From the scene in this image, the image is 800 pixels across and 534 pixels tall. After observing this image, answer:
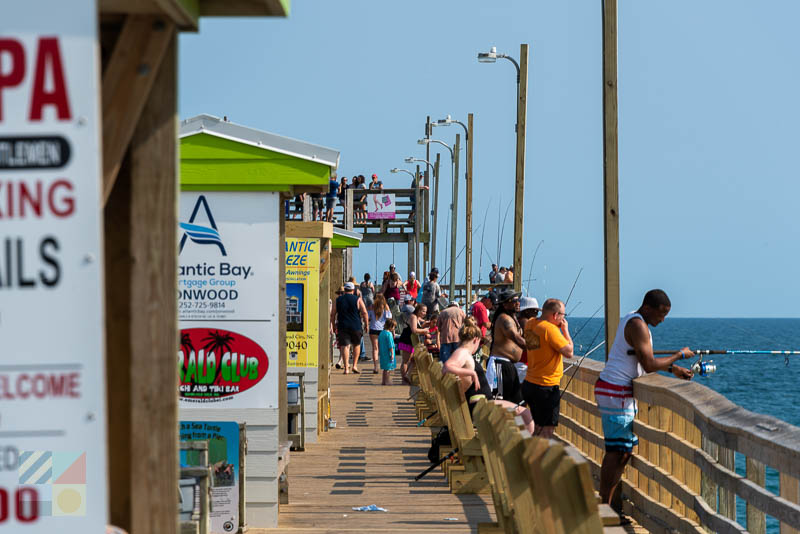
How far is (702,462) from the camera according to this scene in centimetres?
734

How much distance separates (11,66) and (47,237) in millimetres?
414

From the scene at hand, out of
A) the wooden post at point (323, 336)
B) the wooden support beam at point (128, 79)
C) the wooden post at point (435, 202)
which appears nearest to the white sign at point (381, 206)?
the wooden post at point (435, 202)

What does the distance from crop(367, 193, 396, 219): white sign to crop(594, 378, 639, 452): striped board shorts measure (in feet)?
116

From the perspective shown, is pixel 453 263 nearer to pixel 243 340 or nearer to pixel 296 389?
pixel 296 389

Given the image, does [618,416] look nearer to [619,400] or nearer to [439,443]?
[619,400]

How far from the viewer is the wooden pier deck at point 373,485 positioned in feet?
29.9

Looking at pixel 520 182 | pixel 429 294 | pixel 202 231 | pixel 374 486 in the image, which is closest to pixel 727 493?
pixel 202 231

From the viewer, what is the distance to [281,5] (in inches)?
135

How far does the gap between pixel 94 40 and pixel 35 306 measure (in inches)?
25.7

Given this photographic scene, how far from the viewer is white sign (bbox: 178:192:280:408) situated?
851 cm

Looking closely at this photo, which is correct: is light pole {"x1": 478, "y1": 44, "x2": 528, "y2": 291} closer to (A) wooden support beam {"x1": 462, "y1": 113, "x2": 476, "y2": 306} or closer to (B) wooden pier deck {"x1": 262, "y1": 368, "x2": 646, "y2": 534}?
(B) wooden pier deck {"x1": 262, "y1": 368, "x2": 646, "y2": 534}

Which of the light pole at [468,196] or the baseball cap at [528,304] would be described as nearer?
the baseball cap at [528,304]

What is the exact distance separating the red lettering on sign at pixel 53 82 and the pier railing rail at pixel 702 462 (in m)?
4.05

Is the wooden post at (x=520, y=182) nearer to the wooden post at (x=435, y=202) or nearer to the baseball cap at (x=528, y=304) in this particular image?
the baseball cap at (x=528, y=304)
